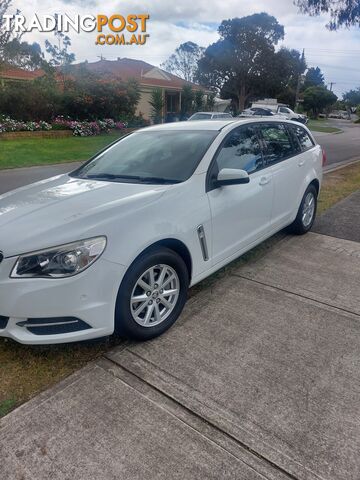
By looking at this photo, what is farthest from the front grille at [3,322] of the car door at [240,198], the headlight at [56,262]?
the car door at [240,198]

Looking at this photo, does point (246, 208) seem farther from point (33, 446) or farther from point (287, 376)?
point (33, 446)

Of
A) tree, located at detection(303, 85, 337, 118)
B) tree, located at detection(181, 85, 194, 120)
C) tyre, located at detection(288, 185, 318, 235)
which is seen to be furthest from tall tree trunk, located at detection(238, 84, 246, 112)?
tyre, located at detection(288, 185, 318, 235)

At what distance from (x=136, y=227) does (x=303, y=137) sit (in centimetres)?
348

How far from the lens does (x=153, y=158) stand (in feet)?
11.8

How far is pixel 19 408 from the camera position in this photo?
2.25m

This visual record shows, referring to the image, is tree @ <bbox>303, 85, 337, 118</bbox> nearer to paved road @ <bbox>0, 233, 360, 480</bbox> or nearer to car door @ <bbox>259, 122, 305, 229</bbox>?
car door @ <bbox>259, 122, 305, 229</bbox>

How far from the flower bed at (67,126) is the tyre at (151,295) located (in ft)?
46.8

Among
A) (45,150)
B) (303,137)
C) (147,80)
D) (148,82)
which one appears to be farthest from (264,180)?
(147,80)

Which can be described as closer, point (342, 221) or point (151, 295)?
point (151, 295)

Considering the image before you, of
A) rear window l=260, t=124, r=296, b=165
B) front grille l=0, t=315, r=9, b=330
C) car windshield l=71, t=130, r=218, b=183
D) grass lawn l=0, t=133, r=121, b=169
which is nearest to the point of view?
front grille l=0, t=315, r=9, b=330

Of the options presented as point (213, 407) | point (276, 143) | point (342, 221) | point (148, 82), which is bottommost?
point (213, 407)

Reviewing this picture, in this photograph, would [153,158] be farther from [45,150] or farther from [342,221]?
[45,150]

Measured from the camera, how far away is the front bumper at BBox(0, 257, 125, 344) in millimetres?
2338

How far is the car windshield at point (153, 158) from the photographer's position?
11.0 feet
